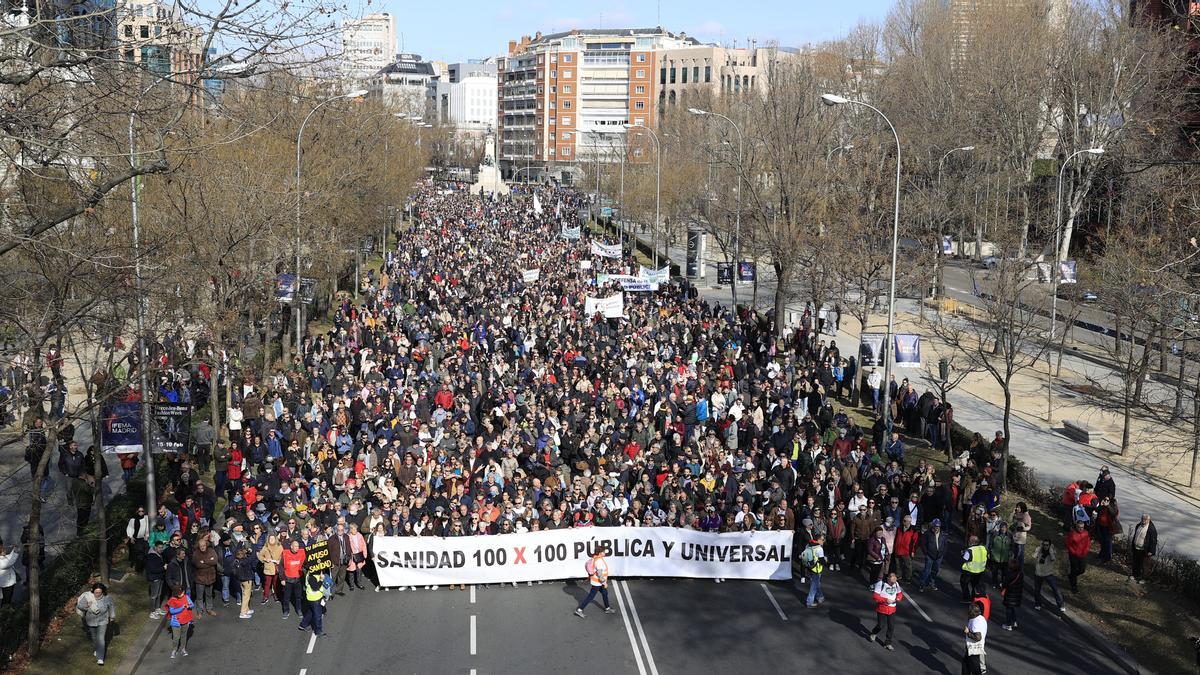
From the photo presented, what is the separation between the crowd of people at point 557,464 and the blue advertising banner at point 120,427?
131cm

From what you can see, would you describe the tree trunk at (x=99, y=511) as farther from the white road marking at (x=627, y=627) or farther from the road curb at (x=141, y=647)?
the white road marking at (x=627, y=627)

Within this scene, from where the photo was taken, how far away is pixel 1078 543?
18.8 m

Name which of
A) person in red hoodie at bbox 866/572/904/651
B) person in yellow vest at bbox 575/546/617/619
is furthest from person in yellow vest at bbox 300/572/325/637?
person in red hoodie at bbox 866/572/904/651

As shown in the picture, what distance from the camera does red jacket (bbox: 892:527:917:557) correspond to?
Answer: 19172 millimetres

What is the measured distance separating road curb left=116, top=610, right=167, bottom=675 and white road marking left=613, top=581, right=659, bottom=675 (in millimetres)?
7081

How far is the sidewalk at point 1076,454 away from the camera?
2302cm

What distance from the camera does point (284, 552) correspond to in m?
17.5

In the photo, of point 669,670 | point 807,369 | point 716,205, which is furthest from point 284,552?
point 716,205

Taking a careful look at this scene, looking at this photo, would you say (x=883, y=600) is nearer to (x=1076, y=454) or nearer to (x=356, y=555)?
(x=356, y=555)

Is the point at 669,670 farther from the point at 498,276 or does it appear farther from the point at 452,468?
the point at 498,276

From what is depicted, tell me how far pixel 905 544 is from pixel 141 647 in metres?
12.0

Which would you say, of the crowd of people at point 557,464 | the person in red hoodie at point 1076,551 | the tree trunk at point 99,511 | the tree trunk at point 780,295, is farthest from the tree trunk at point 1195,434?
the tree trunk at point 99,511

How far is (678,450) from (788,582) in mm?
4908

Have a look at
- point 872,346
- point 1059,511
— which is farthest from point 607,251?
point 1059,511
